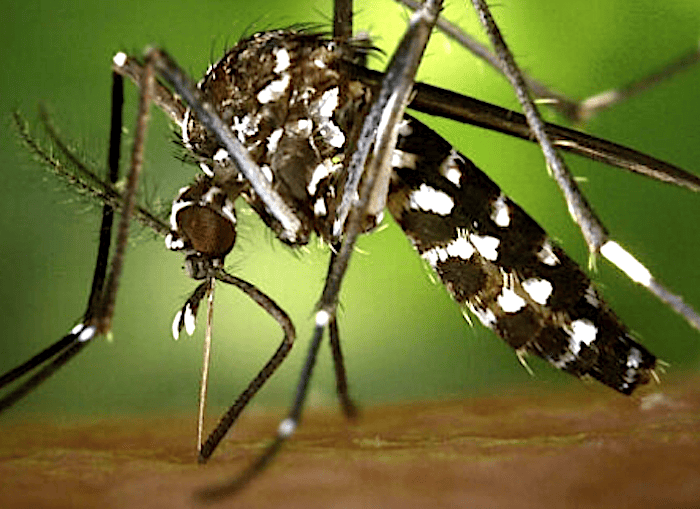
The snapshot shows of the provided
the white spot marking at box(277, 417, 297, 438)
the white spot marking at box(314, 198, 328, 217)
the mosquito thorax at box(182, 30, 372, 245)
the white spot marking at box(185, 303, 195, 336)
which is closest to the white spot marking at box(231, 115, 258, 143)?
the mosquito thorax at box(182, 30, 372, 245)

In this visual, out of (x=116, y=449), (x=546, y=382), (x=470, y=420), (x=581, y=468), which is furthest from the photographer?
(x=546, y=382)

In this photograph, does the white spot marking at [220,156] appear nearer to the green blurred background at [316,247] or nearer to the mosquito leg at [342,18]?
the mosquito leg at [342,18]

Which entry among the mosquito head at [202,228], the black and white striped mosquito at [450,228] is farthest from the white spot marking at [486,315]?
the mosquito head at [202,228]

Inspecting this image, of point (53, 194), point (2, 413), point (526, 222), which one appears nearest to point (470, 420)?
point (526, 222)

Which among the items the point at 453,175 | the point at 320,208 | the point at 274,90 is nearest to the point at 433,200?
the point at 453,175

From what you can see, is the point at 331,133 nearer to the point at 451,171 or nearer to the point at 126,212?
the point at 451,171

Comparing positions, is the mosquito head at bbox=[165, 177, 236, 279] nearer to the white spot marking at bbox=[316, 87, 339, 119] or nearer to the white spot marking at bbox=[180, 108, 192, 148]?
the white spot marking at bbox=[180, 108, 192, 148]

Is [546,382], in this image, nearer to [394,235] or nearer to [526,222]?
[394,235]
